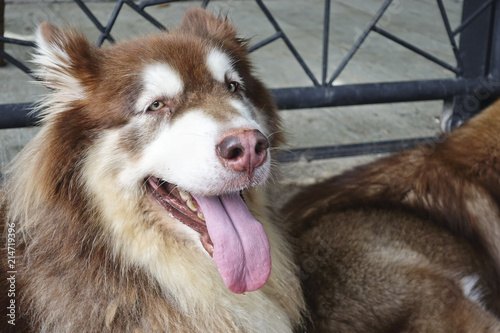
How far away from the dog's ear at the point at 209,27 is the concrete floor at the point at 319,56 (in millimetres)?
768

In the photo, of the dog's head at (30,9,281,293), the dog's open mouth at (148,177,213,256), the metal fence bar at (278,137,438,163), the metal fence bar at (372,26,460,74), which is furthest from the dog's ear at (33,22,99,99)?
the metal fence bar at (372,26,460,74)

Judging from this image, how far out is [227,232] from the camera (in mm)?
2350

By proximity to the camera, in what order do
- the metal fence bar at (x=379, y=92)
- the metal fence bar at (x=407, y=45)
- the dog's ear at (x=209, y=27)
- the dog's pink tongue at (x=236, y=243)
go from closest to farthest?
the dog's pink tongue at (x=236, y=243) < the dog's ear at (x=209, y=27) < the metal fence bar at (x=379, y=92) < the metal fence bar at (x=407, y=45)

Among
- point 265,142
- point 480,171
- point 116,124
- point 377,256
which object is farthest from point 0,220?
point 480,171

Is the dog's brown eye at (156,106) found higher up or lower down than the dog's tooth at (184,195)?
higher up

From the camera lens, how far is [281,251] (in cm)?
276

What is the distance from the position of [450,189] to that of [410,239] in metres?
0.45

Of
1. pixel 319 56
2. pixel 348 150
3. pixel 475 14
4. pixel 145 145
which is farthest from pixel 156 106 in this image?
pixel 319 56

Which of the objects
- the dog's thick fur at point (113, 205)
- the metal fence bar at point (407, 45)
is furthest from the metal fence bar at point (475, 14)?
the dog's thick fur at point (113, 205)

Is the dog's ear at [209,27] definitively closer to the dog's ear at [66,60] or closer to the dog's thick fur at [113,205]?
the dog's thick fur at [113,205]

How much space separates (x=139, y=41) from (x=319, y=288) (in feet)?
4.98

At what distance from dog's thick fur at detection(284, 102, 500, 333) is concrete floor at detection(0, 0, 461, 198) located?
0.64 m

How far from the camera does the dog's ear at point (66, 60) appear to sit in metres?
2.43

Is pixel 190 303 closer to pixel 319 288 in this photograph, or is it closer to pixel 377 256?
pixel 319 288
